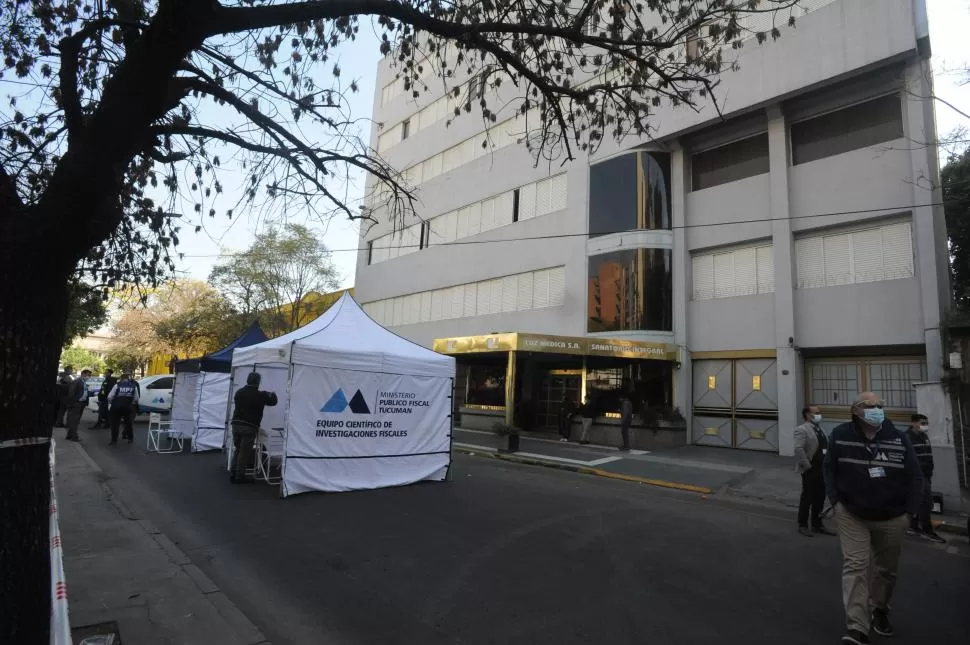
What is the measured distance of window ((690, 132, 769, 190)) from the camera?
684 inches

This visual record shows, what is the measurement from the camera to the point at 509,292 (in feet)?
76.5

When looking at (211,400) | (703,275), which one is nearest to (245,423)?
(211,400)

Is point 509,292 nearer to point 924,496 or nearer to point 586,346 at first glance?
point 586,346

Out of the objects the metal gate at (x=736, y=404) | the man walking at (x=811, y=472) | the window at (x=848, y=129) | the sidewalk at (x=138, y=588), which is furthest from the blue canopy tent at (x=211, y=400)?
the window at (x=848, y=129)

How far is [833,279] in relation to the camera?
50.8ft

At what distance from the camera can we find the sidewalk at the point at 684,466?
1050 cm

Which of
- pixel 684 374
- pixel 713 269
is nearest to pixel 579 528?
pixel 684 374

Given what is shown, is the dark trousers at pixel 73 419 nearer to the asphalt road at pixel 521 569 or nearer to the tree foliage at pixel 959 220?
the asphalt road at pixel 521 569

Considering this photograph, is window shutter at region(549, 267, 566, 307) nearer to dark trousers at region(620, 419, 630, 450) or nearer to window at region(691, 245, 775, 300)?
window at region(691, 245, 775, 300)

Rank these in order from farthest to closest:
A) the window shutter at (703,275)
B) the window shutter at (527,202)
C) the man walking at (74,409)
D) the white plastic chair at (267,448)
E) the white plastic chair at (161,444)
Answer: the window shutter at (527,202) < the window shutter at (703,275) < the man walking at (74,409) < the white plastic chair at (161,444) < the white plastic chair at (267,448)

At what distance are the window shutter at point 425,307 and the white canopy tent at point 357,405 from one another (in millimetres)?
16603

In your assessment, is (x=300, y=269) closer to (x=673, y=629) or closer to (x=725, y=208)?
(x=725, y=208)

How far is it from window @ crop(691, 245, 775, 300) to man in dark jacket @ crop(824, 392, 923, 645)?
1342 cm

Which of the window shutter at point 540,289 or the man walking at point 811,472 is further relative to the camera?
the window shutter at point 540,289
